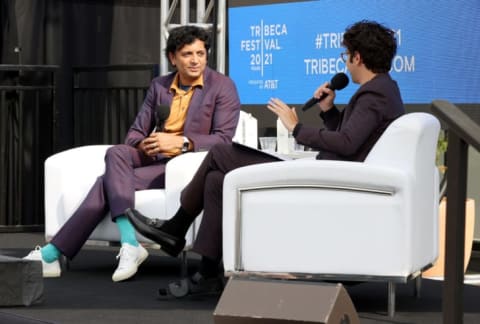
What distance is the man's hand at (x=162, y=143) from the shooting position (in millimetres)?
5664

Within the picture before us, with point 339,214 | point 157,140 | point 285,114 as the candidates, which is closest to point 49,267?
point 157,140

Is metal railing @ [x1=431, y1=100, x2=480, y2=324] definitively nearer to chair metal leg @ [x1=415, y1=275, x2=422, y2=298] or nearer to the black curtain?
chair metal leg @ [x1=415, y1=275, x2=422, y2=298]

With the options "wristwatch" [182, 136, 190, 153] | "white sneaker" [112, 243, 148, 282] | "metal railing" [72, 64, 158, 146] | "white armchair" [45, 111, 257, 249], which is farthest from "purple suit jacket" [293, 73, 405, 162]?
"metal railing" [72, 64, 158, 146]

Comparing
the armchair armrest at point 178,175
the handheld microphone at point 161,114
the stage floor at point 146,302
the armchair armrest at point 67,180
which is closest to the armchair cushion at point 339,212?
the stage floor at point 146,302

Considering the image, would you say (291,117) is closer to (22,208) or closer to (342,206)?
(342,206)

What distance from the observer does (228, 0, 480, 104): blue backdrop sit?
652 cm

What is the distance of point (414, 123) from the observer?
450 centimetres

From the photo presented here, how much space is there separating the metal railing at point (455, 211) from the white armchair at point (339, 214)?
1.17 meters

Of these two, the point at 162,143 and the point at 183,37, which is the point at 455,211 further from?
the point at 183,37

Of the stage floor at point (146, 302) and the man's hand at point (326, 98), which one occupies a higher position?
the man's hand at point (326, 98)

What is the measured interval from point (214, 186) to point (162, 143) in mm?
850

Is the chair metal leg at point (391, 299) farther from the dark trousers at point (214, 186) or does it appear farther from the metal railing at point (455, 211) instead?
the metal railing at point (455, 211)

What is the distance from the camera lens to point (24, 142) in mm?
8422

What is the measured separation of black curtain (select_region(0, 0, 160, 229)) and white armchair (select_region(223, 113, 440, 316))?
12.7 ft
